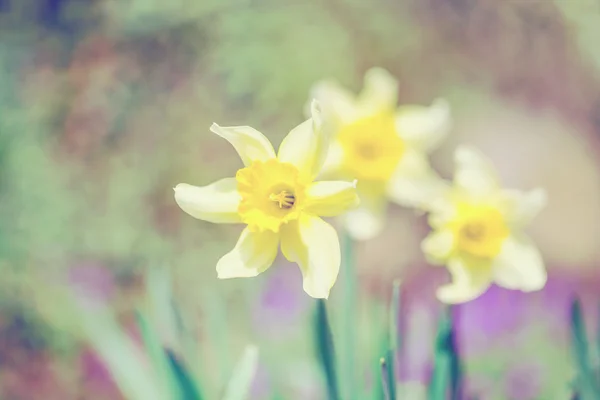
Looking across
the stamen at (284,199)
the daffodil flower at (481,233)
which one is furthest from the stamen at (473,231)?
the stamen at (284,199)

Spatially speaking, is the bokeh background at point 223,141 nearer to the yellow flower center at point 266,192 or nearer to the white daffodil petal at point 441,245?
the white daffodil petal at point 441,245

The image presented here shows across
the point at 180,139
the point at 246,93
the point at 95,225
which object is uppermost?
the point at 246,93

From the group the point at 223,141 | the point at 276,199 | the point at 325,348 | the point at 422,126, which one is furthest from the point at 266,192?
the point at 223,141

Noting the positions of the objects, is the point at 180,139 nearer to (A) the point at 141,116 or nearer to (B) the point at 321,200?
(A) the point at 141,116

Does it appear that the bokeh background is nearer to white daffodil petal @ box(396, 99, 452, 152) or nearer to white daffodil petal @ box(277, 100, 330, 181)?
white daffodil petal @ box(396, 99, 452, 152)

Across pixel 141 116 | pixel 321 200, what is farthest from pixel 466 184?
pixel 141 116
